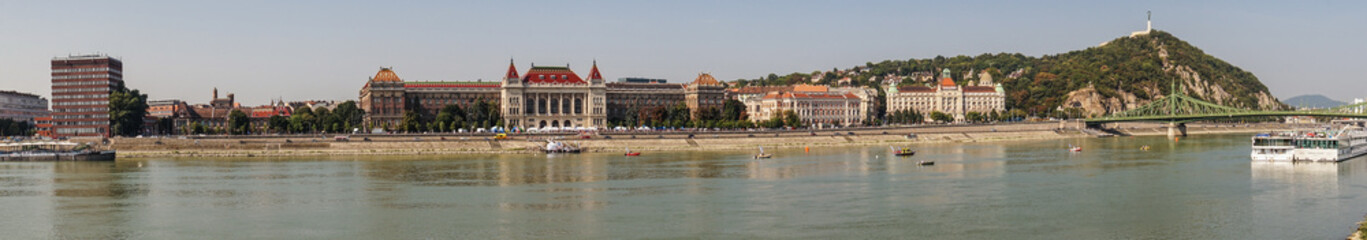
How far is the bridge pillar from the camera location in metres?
137

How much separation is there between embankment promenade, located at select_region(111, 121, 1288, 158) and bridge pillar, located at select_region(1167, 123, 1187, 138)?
30364 mm

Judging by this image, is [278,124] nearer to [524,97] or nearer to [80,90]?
[80,90]

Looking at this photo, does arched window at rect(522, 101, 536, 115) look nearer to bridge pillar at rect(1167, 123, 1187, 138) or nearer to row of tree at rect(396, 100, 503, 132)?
row of tree at rect(396, 100, 503, 132)

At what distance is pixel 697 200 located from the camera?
47.6 meters

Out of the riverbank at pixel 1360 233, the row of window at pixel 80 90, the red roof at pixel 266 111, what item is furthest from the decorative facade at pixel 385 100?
the riverbank at pixel 1360 233

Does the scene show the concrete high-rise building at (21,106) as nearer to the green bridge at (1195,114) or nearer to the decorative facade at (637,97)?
the decorative facade at (637,97)

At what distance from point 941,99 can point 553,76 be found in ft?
190

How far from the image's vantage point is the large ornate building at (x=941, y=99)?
166250 mm

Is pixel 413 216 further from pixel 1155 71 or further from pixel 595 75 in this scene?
pixel 1155 71

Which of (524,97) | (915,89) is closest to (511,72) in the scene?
(524,97)

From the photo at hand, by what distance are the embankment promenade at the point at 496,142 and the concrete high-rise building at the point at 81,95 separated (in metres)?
18.6

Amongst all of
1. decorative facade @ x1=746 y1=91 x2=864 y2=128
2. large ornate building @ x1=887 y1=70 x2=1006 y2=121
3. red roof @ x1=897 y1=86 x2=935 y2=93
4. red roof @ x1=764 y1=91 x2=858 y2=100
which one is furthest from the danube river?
red roof @ x1=897 y1=86 x2=935 y2=93

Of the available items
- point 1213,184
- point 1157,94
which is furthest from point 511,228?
point 1157,94

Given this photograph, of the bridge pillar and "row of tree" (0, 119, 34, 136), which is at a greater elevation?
"row of tree" (0, 119, 34, 136)
